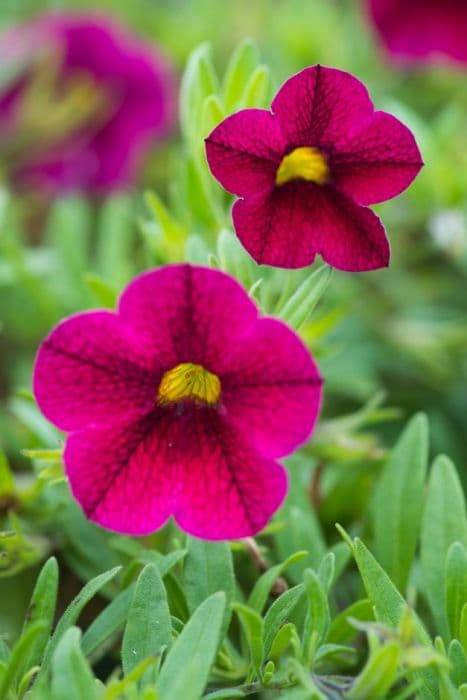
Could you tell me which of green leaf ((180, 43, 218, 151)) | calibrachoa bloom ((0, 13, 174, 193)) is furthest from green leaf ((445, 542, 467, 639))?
calibrachoa bloom ((0, 13, 174, 193))

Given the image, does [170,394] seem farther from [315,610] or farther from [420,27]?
[420,27]

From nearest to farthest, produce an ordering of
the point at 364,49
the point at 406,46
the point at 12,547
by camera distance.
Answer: the point at 12,547, the point at 406,46, the point at 364,49

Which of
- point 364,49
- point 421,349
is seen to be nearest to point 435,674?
point 421,349

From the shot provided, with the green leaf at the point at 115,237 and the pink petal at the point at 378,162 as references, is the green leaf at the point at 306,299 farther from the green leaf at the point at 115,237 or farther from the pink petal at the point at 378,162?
the green leaf at the point at 115,237

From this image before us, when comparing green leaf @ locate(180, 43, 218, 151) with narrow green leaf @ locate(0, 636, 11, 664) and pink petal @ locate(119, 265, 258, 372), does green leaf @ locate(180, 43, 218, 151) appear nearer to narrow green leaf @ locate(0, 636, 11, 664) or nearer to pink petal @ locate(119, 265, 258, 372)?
pink petal @ locate(119, 265, 258, 372)

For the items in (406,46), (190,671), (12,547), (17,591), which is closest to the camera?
(190,671)

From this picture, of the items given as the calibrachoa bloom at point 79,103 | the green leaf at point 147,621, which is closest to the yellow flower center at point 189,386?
the green leaf at point 147,621

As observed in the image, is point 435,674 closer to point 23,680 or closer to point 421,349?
point 23,680
